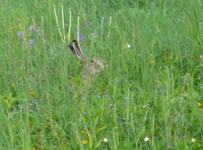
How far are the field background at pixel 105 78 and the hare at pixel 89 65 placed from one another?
0.05 m

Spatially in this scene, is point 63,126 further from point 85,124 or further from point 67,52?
point 67,52

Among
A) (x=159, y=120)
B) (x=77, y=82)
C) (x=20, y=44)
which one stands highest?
(x=20, y=44)

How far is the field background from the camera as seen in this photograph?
2404 millimetres

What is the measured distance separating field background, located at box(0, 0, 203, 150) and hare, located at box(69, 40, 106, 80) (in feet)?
0.15

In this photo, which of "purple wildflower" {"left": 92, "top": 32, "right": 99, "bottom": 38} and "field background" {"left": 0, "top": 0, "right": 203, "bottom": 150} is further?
"purple wildflower" {"left": 92, "top": 32, "right": 99, "bottom": 38}

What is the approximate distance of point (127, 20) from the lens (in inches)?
146

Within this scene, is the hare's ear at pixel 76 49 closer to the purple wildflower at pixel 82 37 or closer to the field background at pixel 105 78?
the field background at pixel 105 78

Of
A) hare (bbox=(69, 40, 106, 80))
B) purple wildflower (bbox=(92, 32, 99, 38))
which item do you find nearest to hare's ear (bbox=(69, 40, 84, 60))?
hare (bbox=(69, 40, 106, 80))

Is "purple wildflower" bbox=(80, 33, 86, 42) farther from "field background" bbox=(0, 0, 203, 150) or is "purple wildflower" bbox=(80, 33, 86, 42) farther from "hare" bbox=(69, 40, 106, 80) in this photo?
"hare" bbox=(69, 40, 106, 80)

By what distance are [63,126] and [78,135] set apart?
0.83ft

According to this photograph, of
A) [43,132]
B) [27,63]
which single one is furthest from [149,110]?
[27,63]

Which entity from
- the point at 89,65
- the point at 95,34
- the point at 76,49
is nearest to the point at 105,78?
Answer: the point at 89,65

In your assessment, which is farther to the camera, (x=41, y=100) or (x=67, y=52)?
(x=67, y=52)

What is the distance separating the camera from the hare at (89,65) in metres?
2.99
